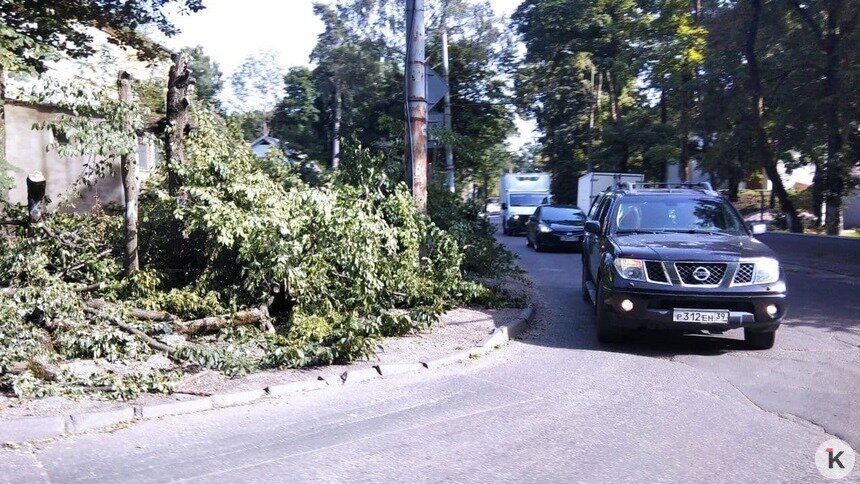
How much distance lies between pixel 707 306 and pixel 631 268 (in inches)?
34.3

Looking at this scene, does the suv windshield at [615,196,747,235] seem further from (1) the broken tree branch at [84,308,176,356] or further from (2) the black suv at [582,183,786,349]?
(1) the broken tree branch at [84,308,176,356]

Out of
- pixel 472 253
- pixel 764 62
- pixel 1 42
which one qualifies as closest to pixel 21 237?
pixel 1 42

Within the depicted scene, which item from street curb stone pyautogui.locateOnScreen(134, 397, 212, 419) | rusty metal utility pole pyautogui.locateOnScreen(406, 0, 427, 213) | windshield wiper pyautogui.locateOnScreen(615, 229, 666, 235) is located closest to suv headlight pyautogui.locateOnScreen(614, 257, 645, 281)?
windshield wiper pyautogui.locateOnScreen(615, 229, 666, 235)

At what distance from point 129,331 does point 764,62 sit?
24.6 metres

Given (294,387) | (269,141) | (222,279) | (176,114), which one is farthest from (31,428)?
(269,141)

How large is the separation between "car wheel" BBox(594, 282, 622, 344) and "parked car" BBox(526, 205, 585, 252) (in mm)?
13242

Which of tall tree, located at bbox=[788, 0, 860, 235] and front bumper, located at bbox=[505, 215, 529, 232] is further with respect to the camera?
front bumper, located at bbox=[505, 215, 529, 232]

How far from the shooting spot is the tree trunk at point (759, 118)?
24.8 m

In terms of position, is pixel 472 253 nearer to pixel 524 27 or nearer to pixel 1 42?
pixel 1 42

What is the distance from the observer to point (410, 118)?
430 inches

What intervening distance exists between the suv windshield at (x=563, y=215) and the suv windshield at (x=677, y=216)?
43.3 feet

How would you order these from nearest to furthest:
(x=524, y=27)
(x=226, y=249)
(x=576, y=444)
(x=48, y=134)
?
(x=576, y=444)
(x=226, y=249)
(x=48, y=134)
(x=524, y=27)

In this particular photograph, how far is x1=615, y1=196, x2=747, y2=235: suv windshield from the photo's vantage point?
30.3 feet

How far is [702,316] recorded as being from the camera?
7.79m
